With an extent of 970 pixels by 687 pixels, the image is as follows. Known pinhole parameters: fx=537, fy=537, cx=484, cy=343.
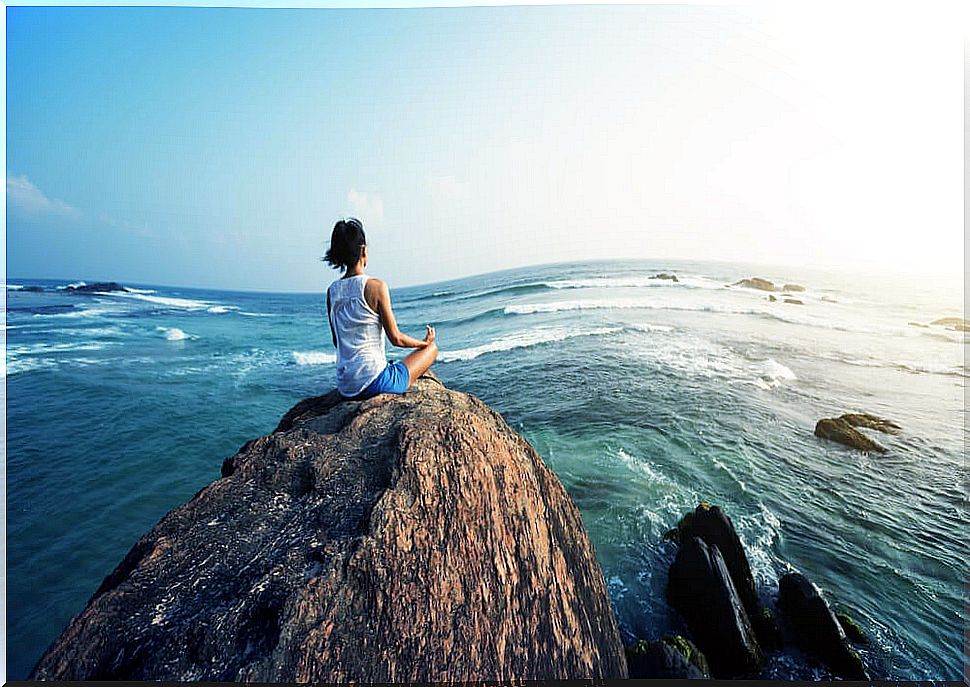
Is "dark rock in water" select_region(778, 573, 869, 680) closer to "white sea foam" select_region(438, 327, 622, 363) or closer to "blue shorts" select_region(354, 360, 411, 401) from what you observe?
"blue shorts" select_region(354, 360, 411, 401)

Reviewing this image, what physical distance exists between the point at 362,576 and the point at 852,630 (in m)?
2.86

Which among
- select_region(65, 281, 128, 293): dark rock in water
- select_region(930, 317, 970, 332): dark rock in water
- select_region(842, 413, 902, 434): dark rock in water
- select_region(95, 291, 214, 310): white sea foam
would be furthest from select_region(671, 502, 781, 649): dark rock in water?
select_region(95, 291, 214, 310): white sea foam

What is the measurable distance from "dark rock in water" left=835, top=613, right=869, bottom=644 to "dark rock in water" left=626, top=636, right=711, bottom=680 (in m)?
0.88

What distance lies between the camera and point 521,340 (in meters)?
7.50

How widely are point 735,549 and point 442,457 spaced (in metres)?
2.32

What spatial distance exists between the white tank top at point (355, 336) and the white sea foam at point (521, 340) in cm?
433

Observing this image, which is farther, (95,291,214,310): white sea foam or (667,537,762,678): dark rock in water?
(95,291,214,310): white sea foam

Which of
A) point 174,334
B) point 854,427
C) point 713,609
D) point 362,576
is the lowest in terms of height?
point 713,609

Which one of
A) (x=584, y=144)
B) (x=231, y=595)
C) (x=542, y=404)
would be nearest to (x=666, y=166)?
(x=584, y=144)

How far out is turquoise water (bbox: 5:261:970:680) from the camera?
3.35 metres

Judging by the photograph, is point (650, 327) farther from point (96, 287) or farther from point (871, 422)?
point (96, 287)

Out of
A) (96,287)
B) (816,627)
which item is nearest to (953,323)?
(816,627)

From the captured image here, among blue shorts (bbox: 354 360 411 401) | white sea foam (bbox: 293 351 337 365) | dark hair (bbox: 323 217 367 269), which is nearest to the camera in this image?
dark hair (bbox: 323 217 367 269)

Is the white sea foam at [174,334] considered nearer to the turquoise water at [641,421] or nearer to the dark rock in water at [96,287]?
the turquoise water at [641,421]
